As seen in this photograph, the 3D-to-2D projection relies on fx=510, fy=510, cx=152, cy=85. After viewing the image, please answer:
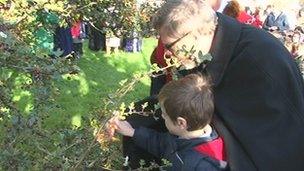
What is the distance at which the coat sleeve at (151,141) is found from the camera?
7.93ft

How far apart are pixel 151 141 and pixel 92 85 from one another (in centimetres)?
463

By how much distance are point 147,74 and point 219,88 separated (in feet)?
2.30

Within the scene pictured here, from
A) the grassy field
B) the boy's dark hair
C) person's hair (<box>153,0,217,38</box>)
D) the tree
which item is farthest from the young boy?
the grassy field

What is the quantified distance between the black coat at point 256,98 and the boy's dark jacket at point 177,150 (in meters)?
0.10

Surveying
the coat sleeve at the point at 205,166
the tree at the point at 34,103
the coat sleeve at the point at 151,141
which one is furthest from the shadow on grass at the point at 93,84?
the tree at the point at 34,103

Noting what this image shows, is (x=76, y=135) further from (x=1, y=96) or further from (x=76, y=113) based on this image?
(x=76, y=113)

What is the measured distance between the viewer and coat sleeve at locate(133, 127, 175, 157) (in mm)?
2416

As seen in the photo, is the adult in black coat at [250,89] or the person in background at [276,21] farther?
the person in background at [276,21]

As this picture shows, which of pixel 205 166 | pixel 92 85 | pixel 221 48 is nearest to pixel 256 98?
pixel 221 48

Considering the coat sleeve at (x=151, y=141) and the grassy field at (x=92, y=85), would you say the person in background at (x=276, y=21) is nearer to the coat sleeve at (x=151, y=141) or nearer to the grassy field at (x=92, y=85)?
the grassy field at (x=92, y=85)

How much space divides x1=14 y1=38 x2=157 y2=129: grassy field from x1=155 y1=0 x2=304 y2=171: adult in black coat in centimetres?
189

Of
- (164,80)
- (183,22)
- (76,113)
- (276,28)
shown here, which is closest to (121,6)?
(164,80)

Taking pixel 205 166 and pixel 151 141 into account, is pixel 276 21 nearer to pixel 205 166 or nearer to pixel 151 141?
pixel 151 141

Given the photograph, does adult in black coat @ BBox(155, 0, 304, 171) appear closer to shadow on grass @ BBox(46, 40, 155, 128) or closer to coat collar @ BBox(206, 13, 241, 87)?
coat collar @ BBox(206, 13, 241, 87)
